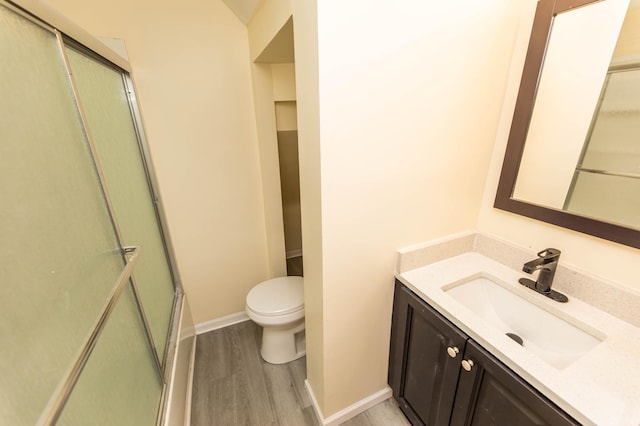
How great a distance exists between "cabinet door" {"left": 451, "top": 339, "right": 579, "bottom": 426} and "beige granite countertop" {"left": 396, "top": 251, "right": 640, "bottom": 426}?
3 cm

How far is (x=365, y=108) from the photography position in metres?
0.88

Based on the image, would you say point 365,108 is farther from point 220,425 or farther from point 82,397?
point 220,425

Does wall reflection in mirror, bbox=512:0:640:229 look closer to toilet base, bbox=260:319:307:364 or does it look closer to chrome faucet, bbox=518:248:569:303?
chrome faucet, bbox=518:248:569:303

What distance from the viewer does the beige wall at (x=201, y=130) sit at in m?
1.34

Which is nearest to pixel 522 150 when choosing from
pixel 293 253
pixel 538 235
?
pixel 538 235

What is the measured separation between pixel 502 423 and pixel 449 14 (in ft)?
4.64

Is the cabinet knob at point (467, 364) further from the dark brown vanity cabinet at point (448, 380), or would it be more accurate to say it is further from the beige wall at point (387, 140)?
the beige wall at point (387, 140)

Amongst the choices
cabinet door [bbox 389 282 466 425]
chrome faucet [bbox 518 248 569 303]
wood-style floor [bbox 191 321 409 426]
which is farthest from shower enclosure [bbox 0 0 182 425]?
chrome faucet [bbox 518 248 569 303]

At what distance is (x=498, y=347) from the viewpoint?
0.78 m

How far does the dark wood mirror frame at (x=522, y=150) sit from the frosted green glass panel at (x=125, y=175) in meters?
1.73

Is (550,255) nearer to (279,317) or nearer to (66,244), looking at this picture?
(279,317)

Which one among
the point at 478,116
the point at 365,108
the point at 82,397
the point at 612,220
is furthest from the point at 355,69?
the point at 82,397

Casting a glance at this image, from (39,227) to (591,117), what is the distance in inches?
71.5

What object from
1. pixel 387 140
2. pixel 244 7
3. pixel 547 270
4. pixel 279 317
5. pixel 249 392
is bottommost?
pixel 249 392
